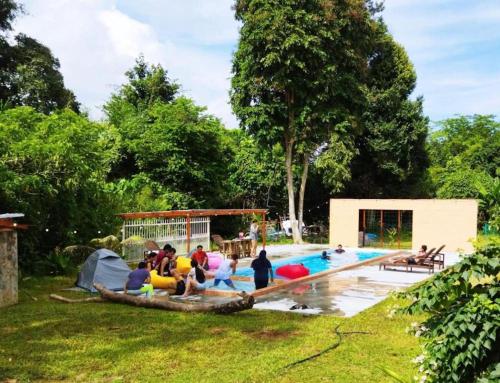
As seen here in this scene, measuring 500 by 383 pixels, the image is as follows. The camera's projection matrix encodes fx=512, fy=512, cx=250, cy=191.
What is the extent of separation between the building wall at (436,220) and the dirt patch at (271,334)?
16508 millimetres

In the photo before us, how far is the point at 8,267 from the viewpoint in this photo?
1179 cm

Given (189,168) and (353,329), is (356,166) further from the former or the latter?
(353,329)

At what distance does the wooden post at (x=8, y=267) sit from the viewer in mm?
11672

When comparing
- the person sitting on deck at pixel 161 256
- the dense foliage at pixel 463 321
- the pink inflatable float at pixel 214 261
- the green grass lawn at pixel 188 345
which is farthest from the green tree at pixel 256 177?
the dense foliage at pixel 463 321

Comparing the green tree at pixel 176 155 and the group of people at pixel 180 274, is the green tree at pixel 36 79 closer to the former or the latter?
the green tree at pixel 176 155

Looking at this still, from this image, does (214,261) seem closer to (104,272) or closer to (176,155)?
(104,272)

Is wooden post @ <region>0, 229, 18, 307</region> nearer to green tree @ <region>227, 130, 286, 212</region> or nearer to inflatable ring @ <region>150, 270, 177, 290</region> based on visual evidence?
inflatable ring @ <region>150, 270, 177, 290</region>

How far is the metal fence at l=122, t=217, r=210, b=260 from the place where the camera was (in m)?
19.8

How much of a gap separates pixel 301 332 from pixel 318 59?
21.1m

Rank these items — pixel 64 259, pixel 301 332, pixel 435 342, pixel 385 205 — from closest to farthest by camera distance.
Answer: pixel 435 342 < pixel 301 332 < pixel 64 259 < pixel 385 205

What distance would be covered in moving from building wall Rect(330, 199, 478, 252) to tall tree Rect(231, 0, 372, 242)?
4319mm

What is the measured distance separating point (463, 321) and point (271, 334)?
6093 mm

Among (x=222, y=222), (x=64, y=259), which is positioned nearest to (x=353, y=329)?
(x=64, y=259)

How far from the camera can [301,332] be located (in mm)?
9766
